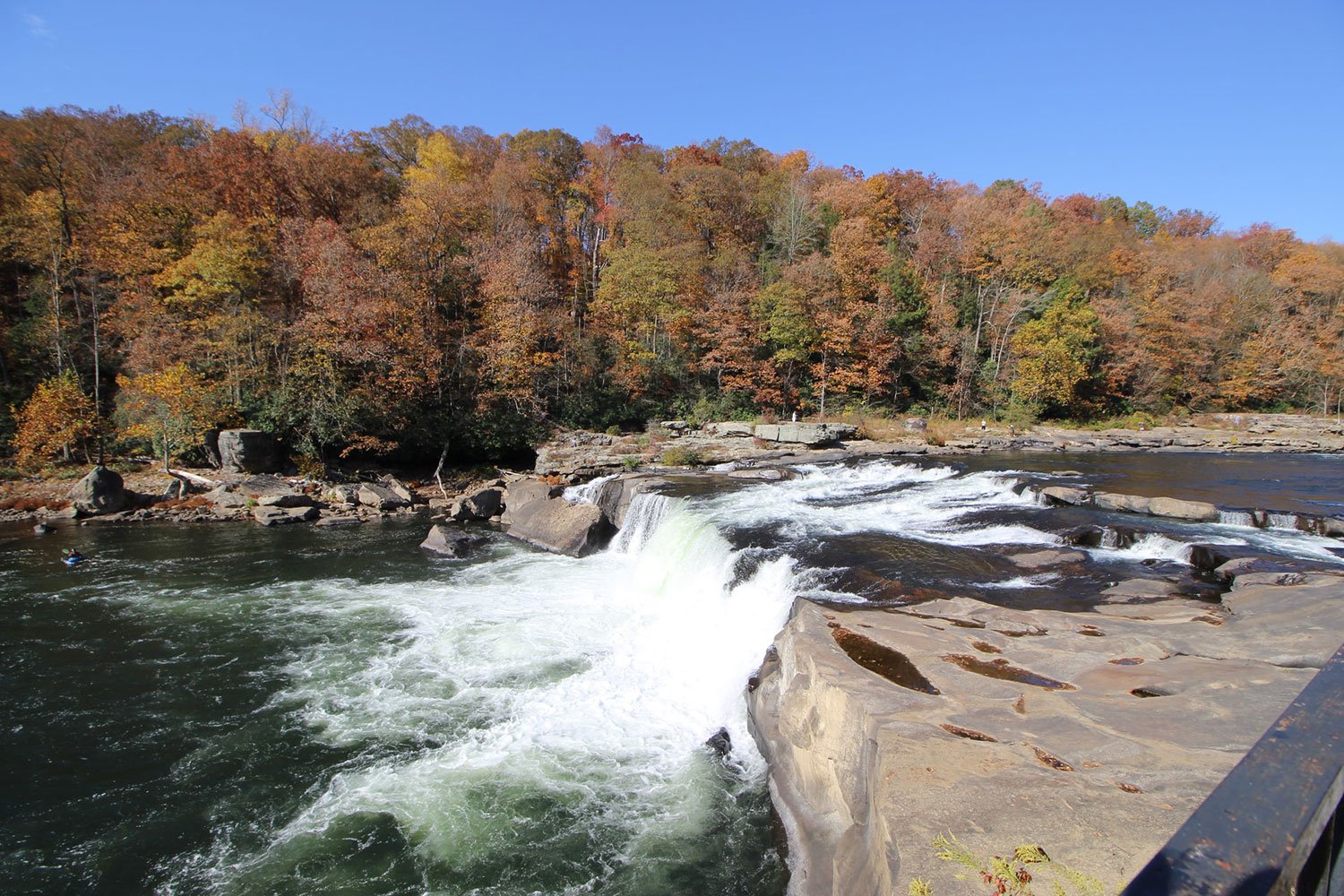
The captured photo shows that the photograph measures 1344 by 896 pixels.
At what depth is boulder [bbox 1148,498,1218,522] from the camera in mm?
13375

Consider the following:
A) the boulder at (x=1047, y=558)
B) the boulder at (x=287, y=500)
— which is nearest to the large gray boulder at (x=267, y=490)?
the boulder at (x=287, y=500)

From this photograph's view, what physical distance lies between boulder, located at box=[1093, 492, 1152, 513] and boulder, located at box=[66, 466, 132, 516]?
26.5 metres

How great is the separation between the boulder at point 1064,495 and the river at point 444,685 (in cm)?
42

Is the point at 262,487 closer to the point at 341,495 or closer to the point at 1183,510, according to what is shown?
the point at 341,495

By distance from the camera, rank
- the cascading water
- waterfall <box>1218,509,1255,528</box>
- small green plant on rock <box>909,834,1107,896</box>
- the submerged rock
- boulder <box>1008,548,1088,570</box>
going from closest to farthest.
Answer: small green plant on rock <box>909,834,1107,896</box> < the cascading water < boulder <box>1008,548,1088,570</box> < waterfall <box>1218,509,1255,528</box> < the submerged rock

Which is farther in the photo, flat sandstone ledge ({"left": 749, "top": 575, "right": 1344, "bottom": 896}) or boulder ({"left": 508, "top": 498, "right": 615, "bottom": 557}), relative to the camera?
boulder ({"left": 508, "top": 498, "right": 615, "bottom": 557})

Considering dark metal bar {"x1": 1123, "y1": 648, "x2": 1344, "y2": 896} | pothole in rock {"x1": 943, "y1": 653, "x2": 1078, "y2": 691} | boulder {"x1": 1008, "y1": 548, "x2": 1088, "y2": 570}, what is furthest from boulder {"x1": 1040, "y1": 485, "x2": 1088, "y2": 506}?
dark metal bar {"x1": 1123, "y1": 648, "x2": 1344, "y2": 896}

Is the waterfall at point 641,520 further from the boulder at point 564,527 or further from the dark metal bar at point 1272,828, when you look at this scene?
the dark metal bar at point 1272,828

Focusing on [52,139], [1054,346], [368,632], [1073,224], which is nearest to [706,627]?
[368,632]

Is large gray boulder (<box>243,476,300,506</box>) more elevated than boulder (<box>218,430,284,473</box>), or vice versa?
boulder (<box>218,430,284,473</box>)

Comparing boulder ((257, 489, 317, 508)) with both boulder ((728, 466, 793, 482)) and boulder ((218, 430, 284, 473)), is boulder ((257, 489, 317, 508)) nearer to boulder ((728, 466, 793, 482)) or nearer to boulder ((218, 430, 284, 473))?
boulder ((218, 430, 284, 473))

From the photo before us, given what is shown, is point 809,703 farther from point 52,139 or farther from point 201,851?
point 52,139

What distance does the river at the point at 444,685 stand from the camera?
618cm

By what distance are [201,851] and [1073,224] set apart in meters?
50.8
